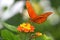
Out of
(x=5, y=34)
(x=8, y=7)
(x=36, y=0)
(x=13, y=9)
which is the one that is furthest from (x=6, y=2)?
(x=36, y=0)

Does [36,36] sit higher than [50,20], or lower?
higher

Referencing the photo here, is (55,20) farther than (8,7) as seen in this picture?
Yes

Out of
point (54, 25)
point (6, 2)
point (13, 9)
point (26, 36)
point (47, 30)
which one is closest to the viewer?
point (26, 36)

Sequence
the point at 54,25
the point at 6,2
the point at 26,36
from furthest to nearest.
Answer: the point at 54,25
the point at 6,2
the point at 26,36

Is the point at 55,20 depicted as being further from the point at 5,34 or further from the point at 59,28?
the point at 5,34

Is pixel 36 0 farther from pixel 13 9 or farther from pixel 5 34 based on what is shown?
pixel 5 34

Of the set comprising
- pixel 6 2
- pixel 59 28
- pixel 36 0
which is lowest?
pixel 59 28

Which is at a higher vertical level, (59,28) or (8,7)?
(8,7)

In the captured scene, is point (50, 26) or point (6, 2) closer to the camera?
point (6, 2)

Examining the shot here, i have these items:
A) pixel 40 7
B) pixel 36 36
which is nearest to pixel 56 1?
pixel 40 7
